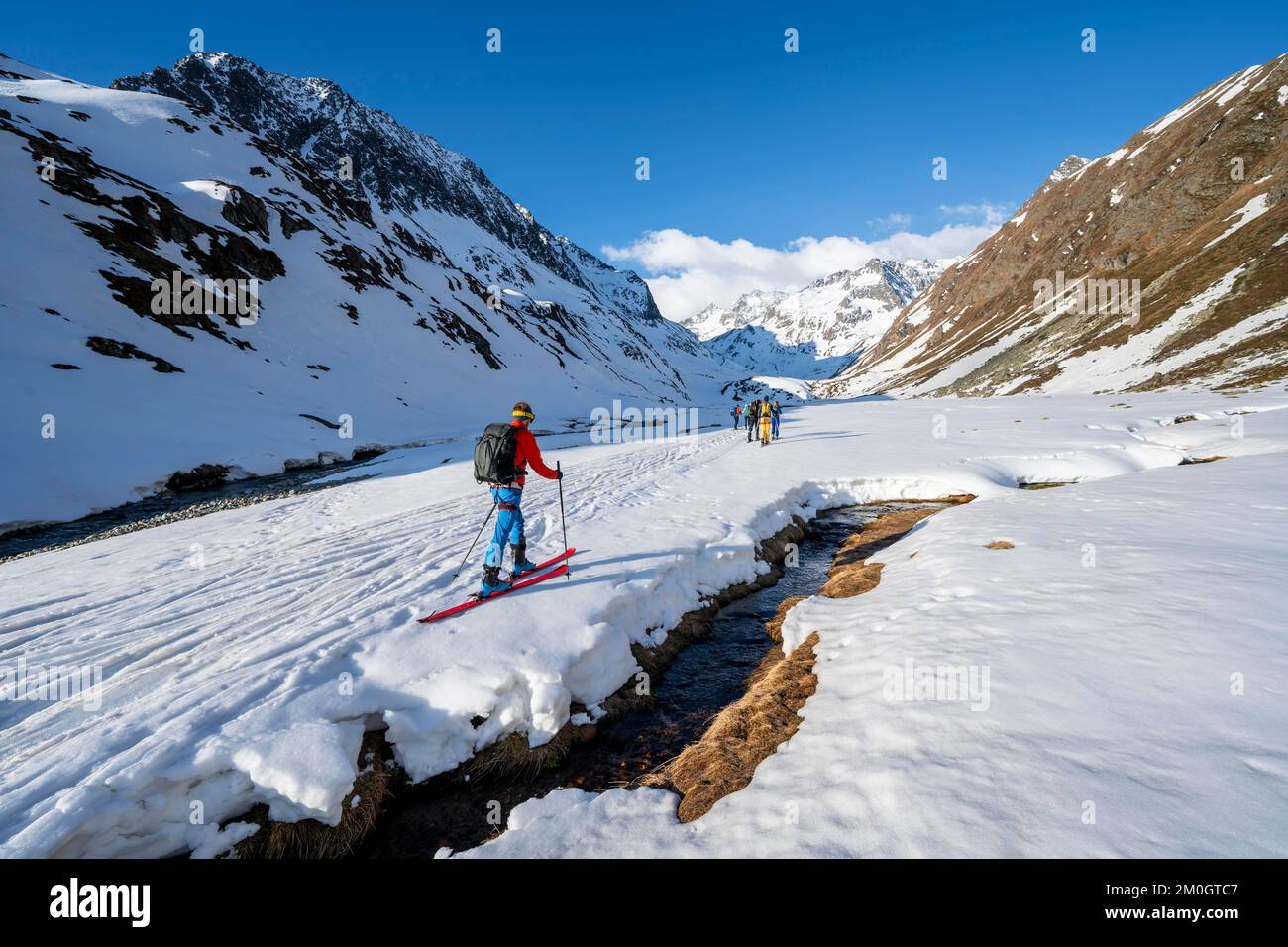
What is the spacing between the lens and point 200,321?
3797 cm

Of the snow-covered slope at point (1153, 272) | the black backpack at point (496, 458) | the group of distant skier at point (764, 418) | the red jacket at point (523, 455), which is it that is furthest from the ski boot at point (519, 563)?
the snow-covered slope at point (1153, 272)

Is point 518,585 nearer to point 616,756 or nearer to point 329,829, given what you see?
point 616,756

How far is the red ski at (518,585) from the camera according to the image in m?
7.61

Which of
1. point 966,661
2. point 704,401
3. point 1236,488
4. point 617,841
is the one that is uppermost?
point 704,401

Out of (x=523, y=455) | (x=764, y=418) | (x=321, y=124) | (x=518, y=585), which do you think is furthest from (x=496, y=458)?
(x=321, y=124)

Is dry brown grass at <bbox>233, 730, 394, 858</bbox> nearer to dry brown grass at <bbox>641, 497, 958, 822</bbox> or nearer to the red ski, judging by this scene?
the red ski

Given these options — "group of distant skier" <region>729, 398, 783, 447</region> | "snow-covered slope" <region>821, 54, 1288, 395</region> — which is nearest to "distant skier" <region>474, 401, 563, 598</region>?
"group of distant skier" <region>729, 398, 783, 447</region>

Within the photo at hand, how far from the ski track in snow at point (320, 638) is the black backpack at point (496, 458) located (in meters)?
2.06

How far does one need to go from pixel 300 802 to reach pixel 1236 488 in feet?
61.7

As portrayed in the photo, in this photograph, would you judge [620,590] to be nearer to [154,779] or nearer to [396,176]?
[154,779]

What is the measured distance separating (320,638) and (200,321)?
4491cm

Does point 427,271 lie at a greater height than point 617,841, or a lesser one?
greater

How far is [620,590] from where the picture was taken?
865cm
